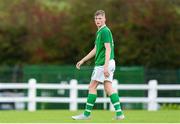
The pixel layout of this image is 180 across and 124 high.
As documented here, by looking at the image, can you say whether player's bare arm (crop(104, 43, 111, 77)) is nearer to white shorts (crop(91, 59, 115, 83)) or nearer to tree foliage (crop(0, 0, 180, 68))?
white shorts (crop(91, 59, 115, 83))

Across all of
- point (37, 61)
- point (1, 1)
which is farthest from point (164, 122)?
point (1, 1)

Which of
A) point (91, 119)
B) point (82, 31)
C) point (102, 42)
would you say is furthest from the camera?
point (82, 31)

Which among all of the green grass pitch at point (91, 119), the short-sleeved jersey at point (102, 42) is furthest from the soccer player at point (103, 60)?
the green grass pitch at point (91, 119)

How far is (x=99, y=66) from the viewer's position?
1435 cm

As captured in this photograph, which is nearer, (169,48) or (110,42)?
(110,42)

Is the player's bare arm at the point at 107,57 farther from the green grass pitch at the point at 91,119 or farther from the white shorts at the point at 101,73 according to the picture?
the green grass pitch at the point at 91,119

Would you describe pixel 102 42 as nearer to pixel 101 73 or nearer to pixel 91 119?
pixel 101 73

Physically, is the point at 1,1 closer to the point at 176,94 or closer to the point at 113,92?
the point at 176,94

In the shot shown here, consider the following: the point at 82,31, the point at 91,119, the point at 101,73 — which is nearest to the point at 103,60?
the point at 101,73

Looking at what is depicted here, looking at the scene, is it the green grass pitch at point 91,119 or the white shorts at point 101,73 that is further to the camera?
the green grass pitch at point 91,119

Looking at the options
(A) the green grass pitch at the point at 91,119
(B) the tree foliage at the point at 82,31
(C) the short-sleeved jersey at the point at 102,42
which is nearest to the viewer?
(C) the short-sleeved jersey at the point at 102,42

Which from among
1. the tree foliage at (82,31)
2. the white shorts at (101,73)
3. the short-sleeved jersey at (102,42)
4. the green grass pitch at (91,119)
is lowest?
the green grass pitch at (91,119)

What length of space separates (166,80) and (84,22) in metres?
8.99

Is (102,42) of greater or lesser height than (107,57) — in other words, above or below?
above
